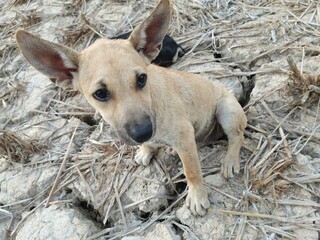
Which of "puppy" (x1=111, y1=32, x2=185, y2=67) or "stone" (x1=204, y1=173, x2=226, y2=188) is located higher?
"puppy" (x1=111, y1=32, x2=185, y2=67)

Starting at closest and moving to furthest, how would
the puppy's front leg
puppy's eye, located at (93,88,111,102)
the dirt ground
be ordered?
1. puppy's eye, located at (93,88,111,102)
2. the puppy's front leg
3. the dirt ground

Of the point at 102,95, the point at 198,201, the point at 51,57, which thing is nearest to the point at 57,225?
the point at 198,201

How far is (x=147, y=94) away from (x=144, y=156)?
38.9 inches

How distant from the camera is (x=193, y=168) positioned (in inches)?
132

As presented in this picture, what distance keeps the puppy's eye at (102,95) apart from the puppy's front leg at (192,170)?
70 centimetres

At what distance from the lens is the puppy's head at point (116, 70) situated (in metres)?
2.86

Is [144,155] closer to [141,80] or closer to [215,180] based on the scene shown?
[215,180]

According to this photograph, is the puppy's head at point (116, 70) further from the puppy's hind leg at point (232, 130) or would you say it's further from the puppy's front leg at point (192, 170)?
the puppy's hind leg at point (232, 130)

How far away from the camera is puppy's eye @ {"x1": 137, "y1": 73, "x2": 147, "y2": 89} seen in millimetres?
2955

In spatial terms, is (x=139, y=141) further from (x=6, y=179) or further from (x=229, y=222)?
(x=6, y=179)

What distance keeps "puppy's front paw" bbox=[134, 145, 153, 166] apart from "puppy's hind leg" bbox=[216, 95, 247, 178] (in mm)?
688

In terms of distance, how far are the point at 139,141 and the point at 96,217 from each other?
1.34m

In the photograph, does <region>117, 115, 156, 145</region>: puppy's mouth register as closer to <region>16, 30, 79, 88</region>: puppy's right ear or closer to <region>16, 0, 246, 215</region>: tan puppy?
<region>16, 0, 246, 215</region>: tan puppy

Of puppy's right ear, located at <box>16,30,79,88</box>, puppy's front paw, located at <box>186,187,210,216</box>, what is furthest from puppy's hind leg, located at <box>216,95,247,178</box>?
puppy's right ear, located at <box>16,30,79,88</box>
